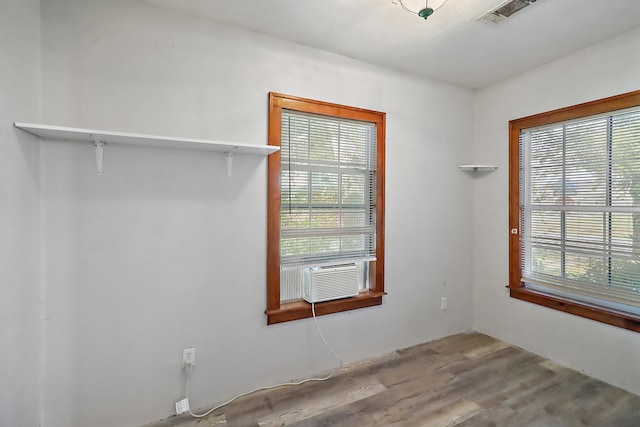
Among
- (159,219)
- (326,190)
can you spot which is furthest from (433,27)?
(159,219)

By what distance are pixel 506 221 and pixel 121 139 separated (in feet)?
11.2

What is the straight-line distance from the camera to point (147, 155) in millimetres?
1846

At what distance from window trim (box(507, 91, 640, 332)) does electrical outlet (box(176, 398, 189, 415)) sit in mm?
3061

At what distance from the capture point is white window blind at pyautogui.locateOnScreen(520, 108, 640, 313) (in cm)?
223

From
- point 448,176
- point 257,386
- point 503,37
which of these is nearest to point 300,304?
point 257,386

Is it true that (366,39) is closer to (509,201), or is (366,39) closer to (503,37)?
(503,37)

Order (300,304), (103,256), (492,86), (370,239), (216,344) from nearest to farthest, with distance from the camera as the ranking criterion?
(103,256) < (216,344) < (300,304) < (370,239) < (492,86)

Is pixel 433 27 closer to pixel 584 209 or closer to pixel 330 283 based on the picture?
pixel 584 209

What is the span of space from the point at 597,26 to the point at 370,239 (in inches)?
90.5

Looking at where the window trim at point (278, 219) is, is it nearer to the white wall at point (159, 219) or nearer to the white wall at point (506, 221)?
the white wall at point (159, 219)

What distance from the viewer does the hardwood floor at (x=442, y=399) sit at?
6.17 ft

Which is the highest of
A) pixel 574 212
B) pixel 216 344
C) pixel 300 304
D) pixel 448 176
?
pixel 448 176

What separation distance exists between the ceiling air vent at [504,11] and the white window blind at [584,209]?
1.22 m

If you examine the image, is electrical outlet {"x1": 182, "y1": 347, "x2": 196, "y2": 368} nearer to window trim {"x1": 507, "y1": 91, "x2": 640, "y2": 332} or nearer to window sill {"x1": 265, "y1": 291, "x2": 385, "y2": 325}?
window sill {"x1": 265, "y1": 291, "x2": 385, "y2": 325}
